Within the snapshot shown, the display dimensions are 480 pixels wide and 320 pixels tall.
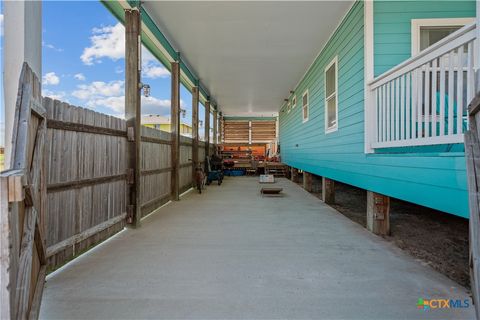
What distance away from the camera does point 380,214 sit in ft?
12.5

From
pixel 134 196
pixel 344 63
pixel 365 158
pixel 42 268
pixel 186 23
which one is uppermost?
pixel 186 23

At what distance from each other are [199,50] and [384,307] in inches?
244

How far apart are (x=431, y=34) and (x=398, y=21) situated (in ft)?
2.21

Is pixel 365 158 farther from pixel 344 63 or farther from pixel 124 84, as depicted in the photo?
pixel 124 84

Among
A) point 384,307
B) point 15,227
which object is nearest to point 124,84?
point 15,227

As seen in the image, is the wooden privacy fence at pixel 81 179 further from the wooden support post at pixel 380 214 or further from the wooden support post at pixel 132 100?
the wooden support post at pixel 380 214

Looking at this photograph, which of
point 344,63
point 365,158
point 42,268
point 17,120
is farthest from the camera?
point 344,63

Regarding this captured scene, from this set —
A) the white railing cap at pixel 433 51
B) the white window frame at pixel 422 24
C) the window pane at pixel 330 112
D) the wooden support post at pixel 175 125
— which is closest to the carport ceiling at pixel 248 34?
the wooden support post at pixel 175 125

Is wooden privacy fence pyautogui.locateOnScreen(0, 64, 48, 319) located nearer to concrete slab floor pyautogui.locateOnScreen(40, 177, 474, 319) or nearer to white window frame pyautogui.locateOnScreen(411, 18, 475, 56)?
concrete slab floor pyautogui.locateOnScreen(40, 177, 474, 319)

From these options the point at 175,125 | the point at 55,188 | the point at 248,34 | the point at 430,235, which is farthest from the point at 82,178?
the point at 430,235

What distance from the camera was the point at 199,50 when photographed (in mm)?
6492

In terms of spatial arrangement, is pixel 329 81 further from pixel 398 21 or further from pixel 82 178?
pixel 82 178

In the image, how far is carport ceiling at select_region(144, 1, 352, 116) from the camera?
15.0ft

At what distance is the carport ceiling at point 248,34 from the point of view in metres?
4.58
